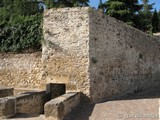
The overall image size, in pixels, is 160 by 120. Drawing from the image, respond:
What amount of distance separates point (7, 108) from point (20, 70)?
14.3 feet

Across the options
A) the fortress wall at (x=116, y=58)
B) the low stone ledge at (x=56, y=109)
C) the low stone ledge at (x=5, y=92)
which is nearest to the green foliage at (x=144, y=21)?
the fortress wall at (x=116, y=58)

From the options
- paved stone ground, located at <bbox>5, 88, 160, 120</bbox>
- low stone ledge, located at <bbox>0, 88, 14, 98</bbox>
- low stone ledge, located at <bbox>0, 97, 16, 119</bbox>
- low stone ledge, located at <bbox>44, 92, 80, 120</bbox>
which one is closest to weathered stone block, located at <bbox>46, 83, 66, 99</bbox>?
low stone ledge, located at <bbox>0, 88, 14, 98</bbox>

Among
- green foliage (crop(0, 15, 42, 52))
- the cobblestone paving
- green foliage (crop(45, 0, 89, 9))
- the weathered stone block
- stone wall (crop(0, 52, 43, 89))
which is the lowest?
the cobblestone paving

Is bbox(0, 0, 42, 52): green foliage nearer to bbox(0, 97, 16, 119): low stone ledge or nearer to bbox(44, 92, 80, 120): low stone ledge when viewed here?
bbox(0, 97, 16, 119): low stone ledge

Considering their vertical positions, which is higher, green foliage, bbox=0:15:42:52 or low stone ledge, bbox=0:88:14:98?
green foliage, bbox=0:15:42:52

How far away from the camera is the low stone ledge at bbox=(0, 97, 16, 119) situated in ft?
25.0

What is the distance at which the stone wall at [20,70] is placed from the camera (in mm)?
11625

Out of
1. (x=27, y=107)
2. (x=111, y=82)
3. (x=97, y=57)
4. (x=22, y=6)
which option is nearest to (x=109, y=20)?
(x=97, y=57)

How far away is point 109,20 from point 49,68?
308cm

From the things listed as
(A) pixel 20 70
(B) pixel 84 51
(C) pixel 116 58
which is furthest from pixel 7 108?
(C) pixel 116 58

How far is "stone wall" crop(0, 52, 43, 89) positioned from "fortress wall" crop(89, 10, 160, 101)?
2674mm

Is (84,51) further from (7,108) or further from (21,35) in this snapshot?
(21,35)

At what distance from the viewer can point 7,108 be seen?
25.2 ft

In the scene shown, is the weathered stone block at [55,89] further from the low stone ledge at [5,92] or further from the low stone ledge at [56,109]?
the low stone ledge at [56,109]
